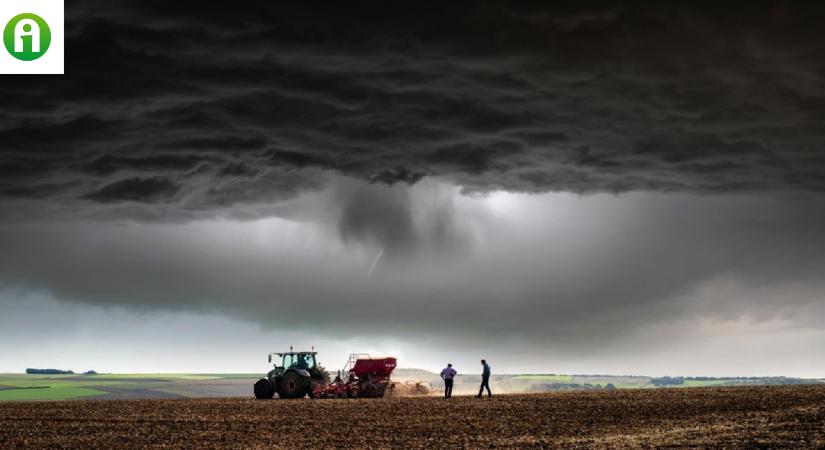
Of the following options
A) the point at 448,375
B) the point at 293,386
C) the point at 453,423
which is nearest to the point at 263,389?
the point at 293,386

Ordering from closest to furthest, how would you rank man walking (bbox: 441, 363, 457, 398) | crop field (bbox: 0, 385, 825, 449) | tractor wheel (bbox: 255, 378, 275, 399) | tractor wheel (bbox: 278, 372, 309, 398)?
crop field (bbox: 0, 385, 825, 449), man walking (bbox: 441, 363, 457, 398), tractor wheel (bbox: 278, 372, 309, 398), tractor wheel (bbox: 255, 378, 275, 399)

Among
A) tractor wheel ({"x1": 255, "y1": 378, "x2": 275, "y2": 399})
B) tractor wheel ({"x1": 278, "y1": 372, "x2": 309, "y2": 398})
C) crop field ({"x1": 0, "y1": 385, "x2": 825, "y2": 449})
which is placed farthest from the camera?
tractor wheel ({"x1": 255, "y1": 378, "x2": 275, "y2": 399})

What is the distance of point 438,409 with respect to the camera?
44.7 m

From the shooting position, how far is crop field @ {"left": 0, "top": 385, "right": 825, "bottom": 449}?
31125 millimetres

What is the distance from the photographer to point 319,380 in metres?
60.4

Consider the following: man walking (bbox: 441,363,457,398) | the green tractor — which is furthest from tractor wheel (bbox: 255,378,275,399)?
man walking (bbox: 441,363,457,398)

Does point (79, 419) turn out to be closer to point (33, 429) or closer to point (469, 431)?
point (33, 429)

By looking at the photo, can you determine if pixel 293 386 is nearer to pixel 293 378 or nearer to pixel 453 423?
pixel 293 378

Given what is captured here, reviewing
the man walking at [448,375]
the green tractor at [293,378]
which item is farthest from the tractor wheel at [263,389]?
the man walking at [448,375]

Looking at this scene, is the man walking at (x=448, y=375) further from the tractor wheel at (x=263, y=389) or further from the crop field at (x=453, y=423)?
the tractor wheel at (x=263, y=389)

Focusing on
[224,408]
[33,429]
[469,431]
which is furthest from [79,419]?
[469,431]

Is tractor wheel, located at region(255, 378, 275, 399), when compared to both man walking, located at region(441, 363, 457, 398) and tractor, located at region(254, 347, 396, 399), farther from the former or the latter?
man walking, located at region(441, 363, 457, 398)

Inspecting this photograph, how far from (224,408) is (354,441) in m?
18.5

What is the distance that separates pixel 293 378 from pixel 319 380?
225cm
